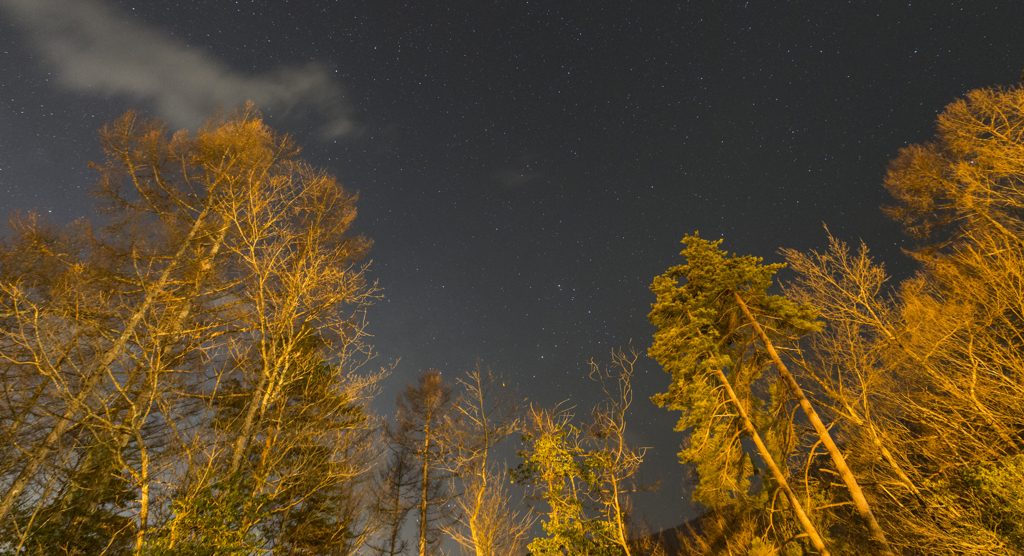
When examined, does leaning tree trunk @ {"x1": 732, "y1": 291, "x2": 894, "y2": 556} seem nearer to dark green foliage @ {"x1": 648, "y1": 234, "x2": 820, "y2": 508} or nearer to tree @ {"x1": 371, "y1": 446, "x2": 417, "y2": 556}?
dark green foliage @ {"x1": 648, "y1": 234, "x2": 820, "y2": 508}

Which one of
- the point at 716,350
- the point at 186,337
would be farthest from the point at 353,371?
the point at 716,350

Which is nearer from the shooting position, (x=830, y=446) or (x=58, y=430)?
(x=58, y=430)

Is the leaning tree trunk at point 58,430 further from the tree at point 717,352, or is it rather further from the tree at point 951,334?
the tree at point 951,334

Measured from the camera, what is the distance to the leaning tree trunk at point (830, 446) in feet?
23.8

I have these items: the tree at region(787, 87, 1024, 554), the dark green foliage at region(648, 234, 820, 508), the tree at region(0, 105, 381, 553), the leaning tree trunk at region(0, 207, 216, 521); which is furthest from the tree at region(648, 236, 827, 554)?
the leaning tree trunk at region(0, 207, 216, 521)

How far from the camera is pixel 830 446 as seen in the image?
27.2 ft

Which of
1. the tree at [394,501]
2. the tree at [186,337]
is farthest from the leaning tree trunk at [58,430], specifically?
the tree at [394,501]

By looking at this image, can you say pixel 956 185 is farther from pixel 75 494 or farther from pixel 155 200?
pixel 75 494

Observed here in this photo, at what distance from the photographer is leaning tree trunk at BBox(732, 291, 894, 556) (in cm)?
725

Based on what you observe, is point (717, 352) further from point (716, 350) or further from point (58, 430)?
point (58, 430)

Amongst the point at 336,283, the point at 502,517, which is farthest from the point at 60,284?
the point at 502,517

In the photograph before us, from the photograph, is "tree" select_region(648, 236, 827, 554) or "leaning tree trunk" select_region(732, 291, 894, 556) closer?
Result: "leaning tree trunk" select_region(732, 291, 894, 556)

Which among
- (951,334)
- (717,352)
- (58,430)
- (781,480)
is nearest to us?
(58,430)

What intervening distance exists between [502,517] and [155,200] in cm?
1106
